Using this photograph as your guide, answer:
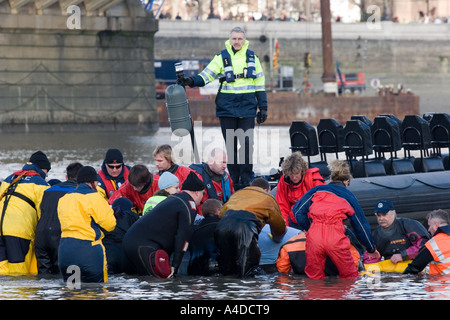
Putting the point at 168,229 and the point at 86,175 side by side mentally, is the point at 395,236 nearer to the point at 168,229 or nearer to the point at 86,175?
the point at 168,229

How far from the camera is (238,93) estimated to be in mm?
12945

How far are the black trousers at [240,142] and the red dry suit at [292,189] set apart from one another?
140cm

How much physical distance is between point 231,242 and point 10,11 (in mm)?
29467

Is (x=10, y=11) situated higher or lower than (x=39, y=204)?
higher

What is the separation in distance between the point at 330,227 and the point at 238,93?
3630 millimetres

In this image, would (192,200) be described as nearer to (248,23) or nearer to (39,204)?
(39,204)

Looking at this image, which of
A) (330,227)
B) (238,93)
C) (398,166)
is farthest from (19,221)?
(398,166)

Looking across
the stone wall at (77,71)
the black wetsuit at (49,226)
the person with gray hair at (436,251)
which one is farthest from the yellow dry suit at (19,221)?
the stone wall at (77,71)

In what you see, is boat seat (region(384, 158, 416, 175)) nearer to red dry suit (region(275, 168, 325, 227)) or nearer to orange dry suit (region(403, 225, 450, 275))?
red dry suit (region(275, 168, 325, 227))

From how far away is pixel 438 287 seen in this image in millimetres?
9742

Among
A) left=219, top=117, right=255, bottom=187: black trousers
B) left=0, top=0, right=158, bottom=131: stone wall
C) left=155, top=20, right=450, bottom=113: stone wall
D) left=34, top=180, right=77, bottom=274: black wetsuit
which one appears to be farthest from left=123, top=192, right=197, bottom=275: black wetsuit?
left=155, top=20, right=450, bottom=113: stone wall

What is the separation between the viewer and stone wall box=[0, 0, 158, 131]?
37875mm

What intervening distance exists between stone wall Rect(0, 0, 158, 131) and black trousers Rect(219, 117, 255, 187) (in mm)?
25650
